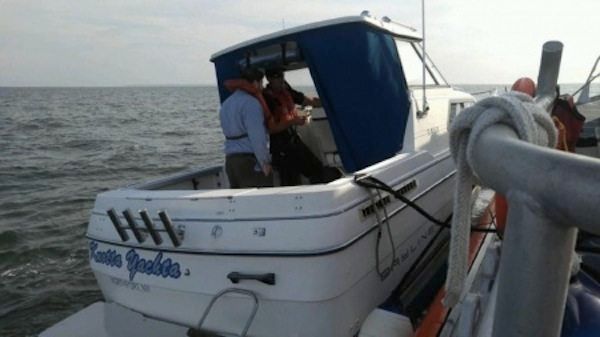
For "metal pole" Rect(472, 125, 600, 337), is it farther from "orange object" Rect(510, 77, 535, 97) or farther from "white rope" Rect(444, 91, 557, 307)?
"orange object" Rect(510, 77, 535, 97)

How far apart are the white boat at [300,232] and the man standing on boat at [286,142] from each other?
23.2 inches

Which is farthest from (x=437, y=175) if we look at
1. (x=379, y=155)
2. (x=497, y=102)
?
(x=497, y=102)

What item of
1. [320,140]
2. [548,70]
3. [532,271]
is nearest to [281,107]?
[320,140]

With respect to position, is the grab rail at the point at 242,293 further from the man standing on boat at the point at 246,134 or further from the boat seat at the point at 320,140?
the boat seat at the point at 320,140

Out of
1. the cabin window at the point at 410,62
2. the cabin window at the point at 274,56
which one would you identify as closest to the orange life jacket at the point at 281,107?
the cabin window at the point at 274,56

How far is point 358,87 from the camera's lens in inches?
159

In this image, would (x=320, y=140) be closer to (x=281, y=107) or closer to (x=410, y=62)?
(x=281, y=107)

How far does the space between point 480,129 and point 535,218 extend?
18 centimetres

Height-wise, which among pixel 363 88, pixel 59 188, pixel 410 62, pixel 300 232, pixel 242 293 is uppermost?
pixel 410 62

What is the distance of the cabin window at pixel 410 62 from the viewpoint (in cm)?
455

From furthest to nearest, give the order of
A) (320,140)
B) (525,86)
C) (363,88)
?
(320,140), (363,88), (525,86)

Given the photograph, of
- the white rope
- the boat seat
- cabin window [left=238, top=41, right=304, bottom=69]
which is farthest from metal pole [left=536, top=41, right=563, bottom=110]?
the boat seat

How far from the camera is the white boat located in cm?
271

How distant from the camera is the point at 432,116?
15.2ft
